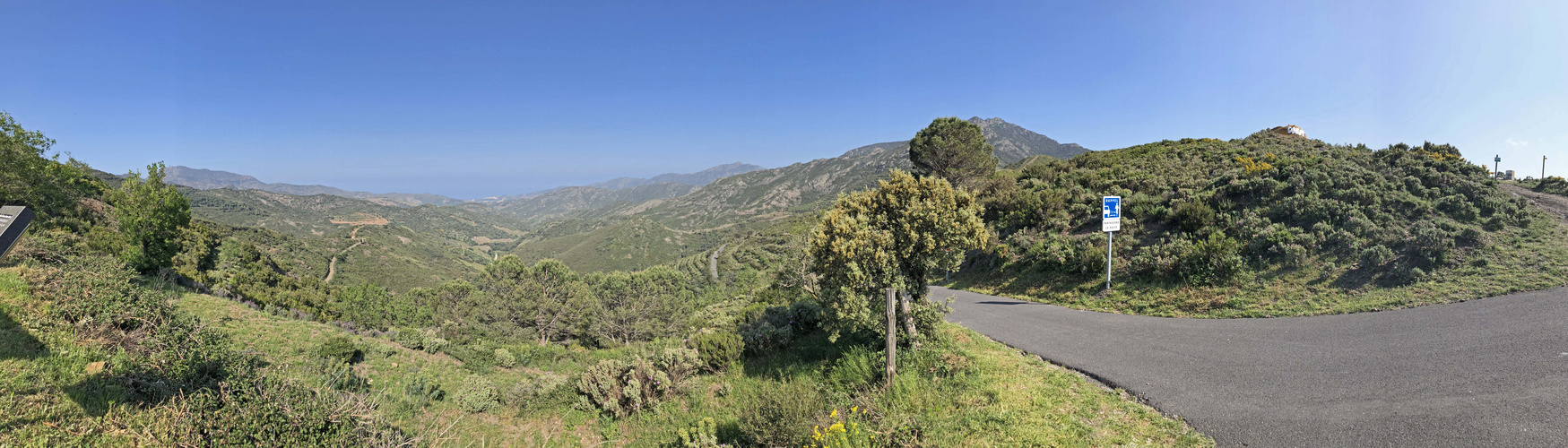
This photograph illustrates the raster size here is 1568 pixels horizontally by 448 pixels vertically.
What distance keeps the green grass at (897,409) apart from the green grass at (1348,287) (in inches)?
191

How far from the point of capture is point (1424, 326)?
6.15 m

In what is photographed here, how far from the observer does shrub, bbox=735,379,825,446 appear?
5.13m

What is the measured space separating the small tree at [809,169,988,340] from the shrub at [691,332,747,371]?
9.46 feet

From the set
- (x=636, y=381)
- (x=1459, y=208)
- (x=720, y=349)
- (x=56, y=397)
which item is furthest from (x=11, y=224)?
(x=1459, y=208)

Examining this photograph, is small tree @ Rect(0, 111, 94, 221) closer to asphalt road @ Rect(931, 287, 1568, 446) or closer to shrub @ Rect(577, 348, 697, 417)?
shrub @ Rect(577, 348, 697, 417)

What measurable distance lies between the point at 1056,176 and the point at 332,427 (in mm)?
27224

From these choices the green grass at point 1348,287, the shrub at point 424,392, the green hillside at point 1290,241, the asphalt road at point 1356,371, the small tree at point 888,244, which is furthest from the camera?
the shrub at point 424,392

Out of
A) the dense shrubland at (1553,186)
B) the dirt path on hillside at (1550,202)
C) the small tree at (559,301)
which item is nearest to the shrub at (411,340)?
the small tree at (559,301)

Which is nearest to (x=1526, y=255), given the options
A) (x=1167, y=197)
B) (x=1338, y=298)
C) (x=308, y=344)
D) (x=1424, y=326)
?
(x=1338, y=298)

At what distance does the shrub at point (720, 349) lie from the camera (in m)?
8.88

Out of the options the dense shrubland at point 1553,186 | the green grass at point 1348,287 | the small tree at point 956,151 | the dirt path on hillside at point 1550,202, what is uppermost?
the small tree at point 956,151

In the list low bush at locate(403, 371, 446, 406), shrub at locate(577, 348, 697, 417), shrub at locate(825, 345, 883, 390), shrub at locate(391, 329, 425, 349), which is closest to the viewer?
shrub at locate(825, 345, 883, 390)

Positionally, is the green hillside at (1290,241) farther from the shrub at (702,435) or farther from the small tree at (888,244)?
the shrub at (702,435)

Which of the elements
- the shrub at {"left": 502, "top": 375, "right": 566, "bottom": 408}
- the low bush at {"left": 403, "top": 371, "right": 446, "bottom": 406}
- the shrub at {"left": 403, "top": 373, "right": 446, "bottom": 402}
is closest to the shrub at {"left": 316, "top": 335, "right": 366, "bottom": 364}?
the low bush at {"left": 403, "top": 371, "right": 446, "bottom": 406}
